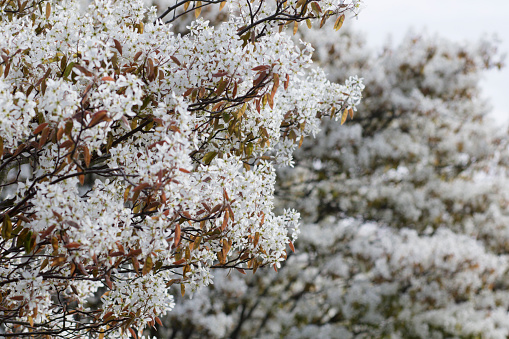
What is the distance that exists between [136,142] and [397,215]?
604 centimetres

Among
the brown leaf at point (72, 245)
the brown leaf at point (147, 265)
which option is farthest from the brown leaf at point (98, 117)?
the brown leaf at point (147, 265)

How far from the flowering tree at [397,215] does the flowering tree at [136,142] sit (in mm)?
4297

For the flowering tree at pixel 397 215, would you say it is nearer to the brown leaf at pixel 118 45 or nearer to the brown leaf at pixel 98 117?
the brown leaf at pixel 118 45

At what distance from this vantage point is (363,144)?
7.22 m

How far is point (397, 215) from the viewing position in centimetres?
741

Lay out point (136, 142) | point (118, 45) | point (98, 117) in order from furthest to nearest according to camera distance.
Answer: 1. point (136, 142)
2. point (118, 45)
3. point (98, 117)

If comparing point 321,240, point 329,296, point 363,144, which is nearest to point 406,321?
point 329,296

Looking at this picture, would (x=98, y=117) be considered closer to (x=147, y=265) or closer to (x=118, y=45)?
(x=118, y=45)

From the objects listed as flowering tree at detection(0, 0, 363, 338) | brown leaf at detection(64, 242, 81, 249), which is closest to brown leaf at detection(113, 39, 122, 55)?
flowering tree at detection(0, 0, 363, 338)

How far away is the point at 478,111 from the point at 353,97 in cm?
651

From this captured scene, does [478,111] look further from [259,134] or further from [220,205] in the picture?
[220,205]

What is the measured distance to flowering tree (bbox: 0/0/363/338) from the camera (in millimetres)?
1788

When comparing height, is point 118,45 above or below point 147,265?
above

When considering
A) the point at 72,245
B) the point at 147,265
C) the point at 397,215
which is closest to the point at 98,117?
the point at 72,245
